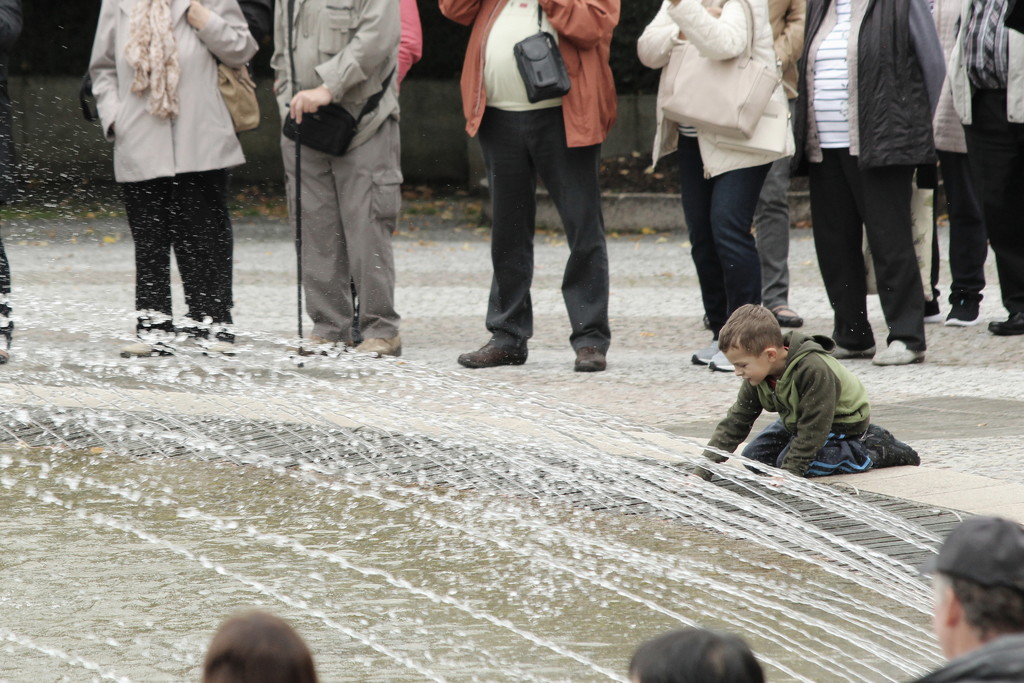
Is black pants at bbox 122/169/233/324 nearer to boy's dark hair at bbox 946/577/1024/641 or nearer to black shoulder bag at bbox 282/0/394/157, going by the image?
black shoulder bag at bbox 282/0/394/157

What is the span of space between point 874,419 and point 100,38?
412cm

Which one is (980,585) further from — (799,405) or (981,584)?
(799,405)

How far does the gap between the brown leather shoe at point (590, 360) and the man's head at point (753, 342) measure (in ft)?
7.72

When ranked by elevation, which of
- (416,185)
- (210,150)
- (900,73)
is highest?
(900,73)

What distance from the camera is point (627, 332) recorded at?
8.41m

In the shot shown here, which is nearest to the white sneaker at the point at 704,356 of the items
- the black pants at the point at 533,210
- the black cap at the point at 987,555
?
the black pants at the point at 533,210

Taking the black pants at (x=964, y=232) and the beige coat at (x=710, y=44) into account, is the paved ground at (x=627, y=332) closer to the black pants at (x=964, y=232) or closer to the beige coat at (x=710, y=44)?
the black pants at (x=964, y=232)

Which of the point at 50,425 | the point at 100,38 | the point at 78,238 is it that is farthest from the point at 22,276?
the point at 50,425

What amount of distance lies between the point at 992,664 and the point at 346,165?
581cm

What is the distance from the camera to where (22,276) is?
11148 millimetres

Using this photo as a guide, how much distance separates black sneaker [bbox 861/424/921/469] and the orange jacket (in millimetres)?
2553

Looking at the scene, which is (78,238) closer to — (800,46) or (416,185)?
(416,185)

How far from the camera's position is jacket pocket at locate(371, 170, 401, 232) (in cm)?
720

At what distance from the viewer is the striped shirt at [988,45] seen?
272 inches
